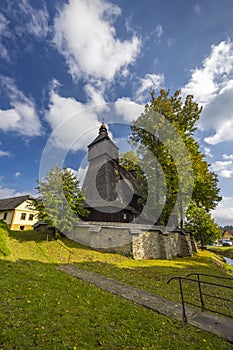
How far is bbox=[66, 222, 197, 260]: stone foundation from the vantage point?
13.6m

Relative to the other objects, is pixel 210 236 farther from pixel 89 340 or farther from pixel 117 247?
pixel 89 340

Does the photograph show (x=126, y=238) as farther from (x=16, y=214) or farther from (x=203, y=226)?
(x=16, y=214)

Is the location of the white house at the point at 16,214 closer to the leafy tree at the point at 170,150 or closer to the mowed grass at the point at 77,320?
the leafy tree at the point at 170,150

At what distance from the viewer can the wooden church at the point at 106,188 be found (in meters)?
16.4

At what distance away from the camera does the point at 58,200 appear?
13.8 metres

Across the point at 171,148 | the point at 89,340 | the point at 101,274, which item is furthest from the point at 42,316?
the point at 171,148

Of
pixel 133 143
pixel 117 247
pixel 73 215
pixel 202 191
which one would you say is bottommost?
pixel 117 247

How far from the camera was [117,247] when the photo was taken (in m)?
14.0

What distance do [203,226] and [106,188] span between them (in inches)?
697

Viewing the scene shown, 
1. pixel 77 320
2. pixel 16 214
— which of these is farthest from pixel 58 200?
pixel 16 214

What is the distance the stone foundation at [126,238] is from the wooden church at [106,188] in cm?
144

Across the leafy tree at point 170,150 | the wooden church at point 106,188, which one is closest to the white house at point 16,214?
the wooden church at point 106,188

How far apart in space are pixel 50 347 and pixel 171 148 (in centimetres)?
1614

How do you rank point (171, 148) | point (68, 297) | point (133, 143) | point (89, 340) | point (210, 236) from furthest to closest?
1. point (210, 236)
2. point (133, 143)
3. point (171, 148)
4. point (68, 297)
5. point (89, 340)
